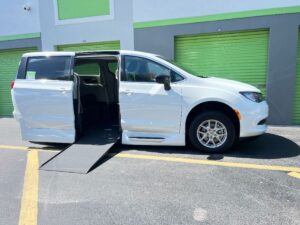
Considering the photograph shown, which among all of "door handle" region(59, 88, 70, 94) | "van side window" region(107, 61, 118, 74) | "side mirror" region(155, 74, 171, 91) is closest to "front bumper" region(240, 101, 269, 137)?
"side mirror" region(155, 74, 171, 91)

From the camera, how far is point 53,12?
9.48m

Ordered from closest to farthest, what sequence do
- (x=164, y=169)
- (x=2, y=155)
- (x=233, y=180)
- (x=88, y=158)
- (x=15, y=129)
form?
(x=233, y=180) < (x=164, y=169) < (x=88, y=158) < (x=2, y=155) < (x=15, y=129)

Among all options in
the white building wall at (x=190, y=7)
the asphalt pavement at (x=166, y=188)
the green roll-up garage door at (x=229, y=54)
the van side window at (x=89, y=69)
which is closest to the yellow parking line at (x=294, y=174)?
the asphalt pavement at (x=166, y=188)

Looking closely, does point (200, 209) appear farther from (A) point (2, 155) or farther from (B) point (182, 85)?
(A) point (2, 155)

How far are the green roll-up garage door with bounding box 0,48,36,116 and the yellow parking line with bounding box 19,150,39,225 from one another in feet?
21.9

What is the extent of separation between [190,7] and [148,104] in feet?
14.2

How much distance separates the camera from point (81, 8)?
909cm

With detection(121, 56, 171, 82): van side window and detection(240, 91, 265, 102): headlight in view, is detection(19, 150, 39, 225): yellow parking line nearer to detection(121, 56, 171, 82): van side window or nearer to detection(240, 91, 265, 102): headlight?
detection(121, 56, 171, 82): van side window

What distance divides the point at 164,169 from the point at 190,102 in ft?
4.34

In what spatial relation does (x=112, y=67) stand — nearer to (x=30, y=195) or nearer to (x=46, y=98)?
(x=46, y=98)

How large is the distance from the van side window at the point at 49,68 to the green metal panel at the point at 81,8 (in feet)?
13.3

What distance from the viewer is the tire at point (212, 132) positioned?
4.80 m

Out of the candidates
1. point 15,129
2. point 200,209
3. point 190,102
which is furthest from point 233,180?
Answer: point 15,129

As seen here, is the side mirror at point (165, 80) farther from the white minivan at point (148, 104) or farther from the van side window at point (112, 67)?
the van side window at point (112, 67)
